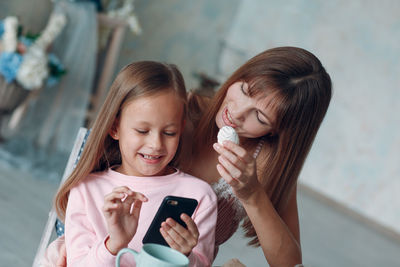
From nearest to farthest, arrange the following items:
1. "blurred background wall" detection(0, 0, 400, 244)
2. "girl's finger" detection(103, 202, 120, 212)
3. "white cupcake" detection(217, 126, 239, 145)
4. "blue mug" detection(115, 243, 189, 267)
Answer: "blue mug" detection(115, 243, 189, 267)
"girl's finger" detection(103, 202, 120, 212)
"white cupcake" detection(217, 126, 239, 145)
"blurred background wall" detection(0, 0, 400, 244)

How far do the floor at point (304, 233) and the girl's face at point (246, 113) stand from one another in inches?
53.5

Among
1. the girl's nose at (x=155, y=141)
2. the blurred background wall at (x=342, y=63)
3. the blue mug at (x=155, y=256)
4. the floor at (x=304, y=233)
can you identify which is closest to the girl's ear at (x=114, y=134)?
the girl's nose at (x=155, y=141)

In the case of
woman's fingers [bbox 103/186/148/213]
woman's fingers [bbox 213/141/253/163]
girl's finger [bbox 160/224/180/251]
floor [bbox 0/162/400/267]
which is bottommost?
floor [bbox 0/162/400/267]

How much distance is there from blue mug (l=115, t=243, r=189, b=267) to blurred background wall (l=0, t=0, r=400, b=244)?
434 cm

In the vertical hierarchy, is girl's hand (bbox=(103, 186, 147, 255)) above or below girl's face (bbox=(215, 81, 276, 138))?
below

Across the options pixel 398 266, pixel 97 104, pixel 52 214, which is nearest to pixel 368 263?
pixel 398 266

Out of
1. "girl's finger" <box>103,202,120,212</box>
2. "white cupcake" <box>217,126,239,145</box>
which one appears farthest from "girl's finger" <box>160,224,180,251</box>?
"white cupcake" <box>217,126,239,145</box>

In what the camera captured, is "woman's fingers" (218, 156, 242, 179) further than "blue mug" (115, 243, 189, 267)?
→ Yes

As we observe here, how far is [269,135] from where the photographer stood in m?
1.46

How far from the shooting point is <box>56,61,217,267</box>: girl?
3.77ft

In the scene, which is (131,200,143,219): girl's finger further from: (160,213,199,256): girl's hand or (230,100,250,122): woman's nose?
(230,100,250,122): woman's nose

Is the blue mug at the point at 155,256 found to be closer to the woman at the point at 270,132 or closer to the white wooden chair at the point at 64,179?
the woman at the point at 270,132

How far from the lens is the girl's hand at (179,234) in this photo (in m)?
0.94

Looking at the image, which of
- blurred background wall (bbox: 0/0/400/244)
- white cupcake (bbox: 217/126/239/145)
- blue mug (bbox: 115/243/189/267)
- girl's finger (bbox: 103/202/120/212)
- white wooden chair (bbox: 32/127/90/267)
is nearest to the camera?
blue mug (bbox: 115/243/189/267)
